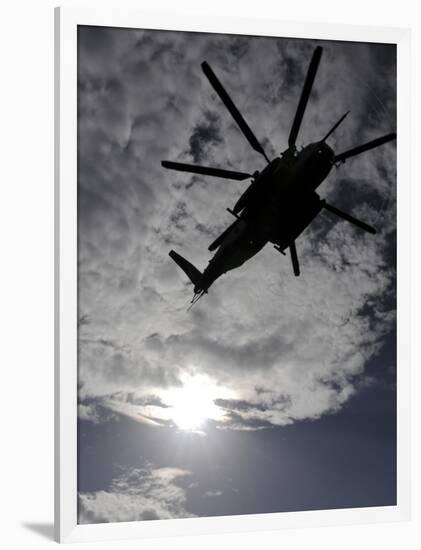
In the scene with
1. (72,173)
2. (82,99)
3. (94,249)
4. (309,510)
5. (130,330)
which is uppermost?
(82,99)

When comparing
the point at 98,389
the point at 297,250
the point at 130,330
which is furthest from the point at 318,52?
the point at 98,389

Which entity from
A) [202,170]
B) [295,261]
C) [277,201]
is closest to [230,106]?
[202,170]

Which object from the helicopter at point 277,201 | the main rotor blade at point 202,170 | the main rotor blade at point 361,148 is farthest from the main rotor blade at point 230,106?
the main rotor blade at point 361,148

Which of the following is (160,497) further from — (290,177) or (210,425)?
(290,177)

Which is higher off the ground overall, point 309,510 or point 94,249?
point 94,249

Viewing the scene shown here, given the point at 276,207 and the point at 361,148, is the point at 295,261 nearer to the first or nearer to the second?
the point at 276,207

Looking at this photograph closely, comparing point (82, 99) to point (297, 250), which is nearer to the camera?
point (82, 99)
